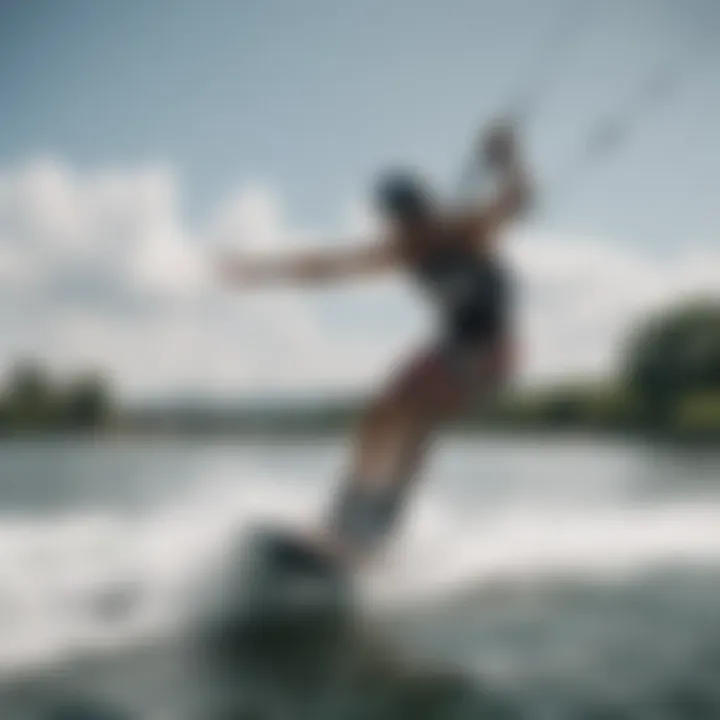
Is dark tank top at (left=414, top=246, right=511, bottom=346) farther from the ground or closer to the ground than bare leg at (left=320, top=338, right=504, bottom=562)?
farther from the ground

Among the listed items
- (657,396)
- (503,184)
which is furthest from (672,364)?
(503,184)

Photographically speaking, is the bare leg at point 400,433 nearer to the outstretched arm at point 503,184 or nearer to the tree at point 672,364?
the outstretched arm at point 503,184

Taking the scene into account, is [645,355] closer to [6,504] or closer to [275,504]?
[275,504]

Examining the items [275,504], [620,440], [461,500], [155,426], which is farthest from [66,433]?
[620,440]

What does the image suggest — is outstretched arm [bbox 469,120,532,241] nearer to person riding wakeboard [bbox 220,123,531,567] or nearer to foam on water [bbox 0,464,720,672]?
person riding wakeboard [bbox 220,123,531,567]

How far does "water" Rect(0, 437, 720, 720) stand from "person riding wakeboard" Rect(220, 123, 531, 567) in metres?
0.27

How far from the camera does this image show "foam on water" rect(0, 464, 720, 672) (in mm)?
2627

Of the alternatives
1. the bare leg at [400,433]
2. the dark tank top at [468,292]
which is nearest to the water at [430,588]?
the bare leg at [400,433]

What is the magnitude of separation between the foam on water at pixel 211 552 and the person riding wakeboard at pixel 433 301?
0.25m

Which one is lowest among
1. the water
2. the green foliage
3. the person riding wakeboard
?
the green foliage

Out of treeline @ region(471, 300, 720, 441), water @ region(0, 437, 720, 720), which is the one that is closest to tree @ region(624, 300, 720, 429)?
treeline @ region(471, 300, 720, 441)

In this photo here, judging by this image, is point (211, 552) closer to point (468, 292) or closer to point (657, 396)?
point (468, 292)

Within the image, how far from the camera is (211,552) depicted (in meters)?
3.00

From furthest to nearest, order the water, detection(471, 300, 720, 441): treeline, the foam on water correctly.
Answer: detection(471, 300, 720, 441): treeline
the foam on water
the water
